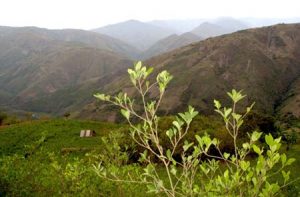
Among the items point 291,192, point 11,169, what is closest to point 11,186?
point 11,169

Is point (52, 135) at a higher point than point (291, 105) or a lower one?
higher

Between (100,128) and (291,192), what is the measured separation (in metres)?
28.4

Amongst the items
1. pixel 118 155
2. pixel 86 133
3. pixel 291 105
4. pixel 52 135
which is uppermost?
pixel 118 155

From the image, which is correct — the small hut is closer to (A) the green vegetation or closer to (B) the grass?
(B) the grass

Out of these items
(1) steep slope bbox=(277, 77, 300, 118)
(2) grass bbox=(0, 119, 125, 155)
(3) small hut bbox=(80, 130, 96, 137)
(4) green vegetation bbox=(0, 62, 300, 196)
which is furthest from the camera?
(1) steep slope bbox=(277, 77, 300, 118)

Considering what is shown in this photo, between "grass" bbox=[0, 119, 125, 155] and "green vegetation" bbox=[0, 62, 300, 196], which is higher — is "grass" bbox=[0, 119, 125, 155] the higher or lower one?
the lower one

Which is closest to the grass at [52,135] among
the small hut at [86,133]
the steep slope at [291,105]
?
the small hut at [86,133]

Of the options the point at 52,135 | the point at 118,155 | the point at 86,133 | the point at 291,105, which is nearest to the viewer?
the point at 118,155

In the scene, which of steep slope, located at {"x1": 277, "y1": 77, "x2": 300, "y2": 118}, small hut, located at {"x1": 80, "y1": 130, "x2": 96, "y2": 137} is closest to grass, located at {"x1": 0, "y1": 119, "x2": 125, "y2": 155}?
small hut, located at {"x1": 80, "y1": 130, "x2": 96, "y2": 137}

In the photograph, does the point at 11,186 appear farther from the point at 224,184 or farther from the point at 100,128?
the point at 100,128

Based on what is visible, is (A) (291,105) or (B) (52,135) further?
(A) (291,105)

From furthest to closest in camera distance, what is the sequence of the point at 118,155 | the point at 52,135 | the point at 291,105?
the point at 291,105, the point at 52,135, the point at 118,155

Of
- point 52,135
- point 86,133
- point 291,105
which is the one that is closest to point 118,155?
point 86,133

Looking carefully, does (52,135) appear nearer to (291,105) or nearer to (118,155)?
(118,155)
